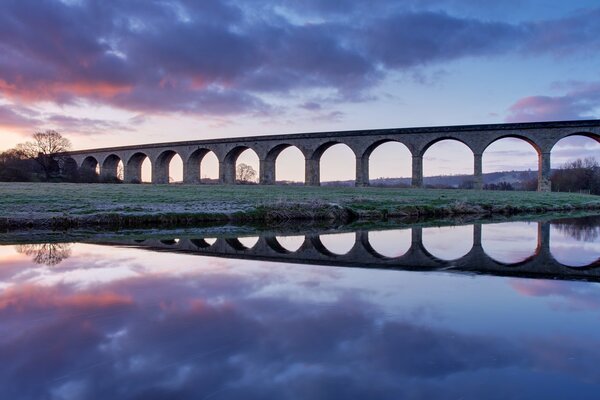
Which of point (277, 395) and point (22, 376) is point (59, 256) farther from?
point (277, 395)

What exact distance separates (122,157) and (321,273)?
2174 inches

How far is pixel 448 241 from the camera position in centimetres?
984

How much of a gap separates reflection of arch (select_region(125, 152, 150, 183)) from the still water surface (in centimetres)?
5047

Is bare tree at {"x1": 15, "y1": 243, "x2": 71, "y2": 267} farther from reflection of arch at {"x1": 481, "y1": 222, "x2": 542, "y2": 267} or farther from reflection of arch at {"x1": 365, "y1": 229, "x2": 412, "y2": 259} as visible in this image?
reflection of arch at {"x1": 481, "y1": 222, "x2": 542, "y2": 267}

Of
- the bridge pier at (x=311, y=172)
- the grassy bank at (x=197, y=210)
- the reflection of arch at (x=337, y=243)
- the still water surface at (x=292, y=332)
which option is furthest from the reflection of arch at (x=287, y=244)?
the bridge pier at (x=311, y=172)

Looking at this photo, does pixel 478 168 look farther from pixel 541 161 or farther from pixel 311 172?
pixel 311 172

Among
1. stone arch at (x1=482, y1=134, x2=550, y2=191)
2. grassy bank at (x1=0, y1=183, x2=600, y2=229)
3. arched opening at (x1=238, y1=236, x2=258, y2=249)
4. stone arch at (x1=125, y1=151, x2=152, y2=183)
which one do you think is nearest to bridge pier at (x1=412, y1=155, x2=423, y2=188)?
stone arch at (x1=482, y1=134, x2=550, y2=191)

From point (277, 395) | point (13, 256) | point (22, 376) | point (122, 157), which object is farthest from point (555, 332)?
point (122, 157)

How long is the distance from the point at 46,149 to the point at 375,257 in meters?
56.7

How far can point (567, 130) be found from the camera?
32.1 m

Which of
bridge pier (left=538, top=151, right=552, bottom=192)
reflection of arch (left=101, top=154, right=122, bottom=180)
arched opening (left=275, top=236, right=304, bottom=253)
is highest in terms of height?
reflection of arch (left=101, top=154, right=122, bottom=180)

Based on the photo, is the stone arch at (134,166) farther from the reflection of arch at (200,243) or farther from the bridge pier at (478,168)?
the reflection of arch at (200,243)

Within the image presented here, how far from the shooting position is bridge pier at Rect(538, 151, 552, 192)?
32.8m

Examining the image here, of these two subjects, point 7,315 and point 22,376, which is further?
point 7,315
